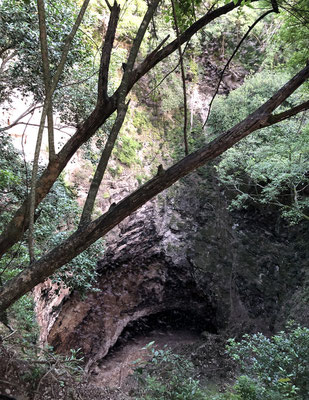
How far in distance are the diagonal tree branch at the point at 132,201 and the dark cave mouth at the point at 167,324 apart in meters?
7.22

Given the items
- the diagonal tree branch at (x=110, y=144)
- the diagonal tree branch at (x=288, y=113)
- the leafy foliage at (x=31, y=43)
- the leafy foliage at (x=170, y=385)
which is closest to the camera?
the diagonal tree branch at (x=288, y=113)

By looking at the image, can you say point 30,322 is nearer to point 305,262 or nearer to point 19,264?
point 19,264

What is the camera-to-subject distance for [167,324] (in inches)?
341

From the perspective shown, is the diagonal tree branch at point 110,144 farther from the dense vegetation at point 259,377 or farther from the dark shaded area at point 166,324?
the dark shaded area at point 166,324

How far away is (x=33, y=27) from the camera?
12.0 feet

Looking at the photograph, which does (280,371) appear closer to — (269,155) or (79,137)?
(79,137)

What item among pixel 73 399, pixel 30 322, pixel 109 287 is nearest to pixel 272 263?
pixel 109 287

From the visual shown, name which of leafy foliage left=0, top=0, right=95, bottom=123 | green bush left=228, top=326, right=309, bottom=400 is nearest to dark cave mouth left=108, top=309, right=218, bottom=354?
green bush left=228, top=326, right=309, bottom=400

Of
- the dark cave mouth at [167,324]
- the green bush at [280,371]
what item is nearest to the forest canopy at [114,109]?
the green bush at [280,371]

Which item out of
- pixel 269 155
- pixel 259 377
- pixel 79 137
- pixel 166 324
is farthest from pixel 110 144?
pixel 166 324

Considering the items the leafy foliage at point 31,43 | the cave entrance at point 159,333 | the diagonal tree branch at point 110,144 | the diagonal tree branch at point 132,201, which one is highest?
the leafy foliage at point 31,43

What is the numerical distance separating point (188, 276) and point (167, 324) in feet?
6.22

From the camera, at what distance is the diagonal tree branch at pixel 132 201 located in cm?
157

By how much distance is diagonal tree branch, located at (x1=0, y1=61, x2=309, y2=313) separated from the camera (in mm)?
1571
